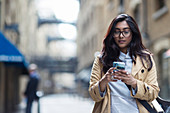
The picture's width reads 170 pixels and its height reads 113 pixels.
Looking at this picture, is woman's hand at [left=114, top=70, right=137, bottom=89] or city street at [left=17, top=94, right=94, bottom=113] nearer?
woman's hand at [left=114, top=70, right=137, bottom=89]

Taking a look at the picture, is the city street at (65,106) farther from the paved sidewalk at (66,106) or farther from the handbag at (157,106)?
the handbag at (157,106)

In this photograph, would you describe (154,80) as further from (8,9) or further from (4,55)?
(8,9)

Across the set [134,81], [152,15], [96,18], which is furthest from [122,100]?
[96,18]

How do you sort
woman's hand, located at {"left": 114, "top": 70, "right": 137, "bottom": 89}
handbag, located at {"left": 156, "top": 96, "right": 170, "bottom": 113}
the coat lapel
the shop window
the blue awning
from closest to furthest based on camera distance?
woman's hand, located at {"left": 114, "top": 70, "right": 137, "bottom": 89} → the coat lapel → handbag, located at {"left": 156, "top": 96, "right": 170, "bottom": 113} → the blue awning → the shop window

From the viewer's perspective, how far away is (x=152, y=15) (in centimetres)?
1423

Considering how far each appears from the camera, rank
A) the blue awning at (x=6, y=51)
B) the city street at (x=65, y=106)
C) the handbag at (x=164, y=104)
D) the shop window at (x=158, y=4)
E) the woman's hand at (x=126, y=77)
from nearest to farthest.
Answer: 1. the woman's hand at (x=126, y=77)
2. the handbag at (x=164, y=104)
3. the blue awning at (x=6, y=51)
4. the shop window at (x=158, y=4)
5. the city street at (x=65, y=106)

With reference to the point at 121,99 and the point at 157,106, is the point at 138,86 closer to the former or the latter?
the point at 121,99

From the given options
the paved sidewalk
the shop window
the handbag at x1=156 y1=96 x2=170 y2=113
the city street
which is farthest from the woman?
the paved sidewalk

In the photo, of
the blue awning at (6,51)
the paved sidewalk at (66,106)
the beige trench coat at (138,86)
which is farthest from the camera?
the paved sidewalk at (66,106)

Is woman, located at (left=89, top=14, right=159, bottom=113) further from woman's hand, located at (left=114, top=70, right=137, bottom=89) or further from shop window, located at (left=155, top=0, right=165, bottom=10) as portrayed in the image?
shop window, located at (left=155, top=0, right=165, bottom=10)

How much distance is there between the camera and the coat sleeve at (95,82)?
91.5 inches

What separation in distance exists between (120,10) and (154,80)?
17.3 metres

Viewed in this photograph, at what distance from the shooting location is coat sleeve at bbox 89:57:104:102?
2.32 meters

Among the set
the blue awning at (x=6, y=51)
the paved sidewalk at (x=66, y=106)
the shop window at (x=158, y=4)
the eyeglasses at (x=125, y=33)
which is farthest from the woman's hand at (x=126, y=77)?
A: the paved sidewalk at (x=66, y=106)
